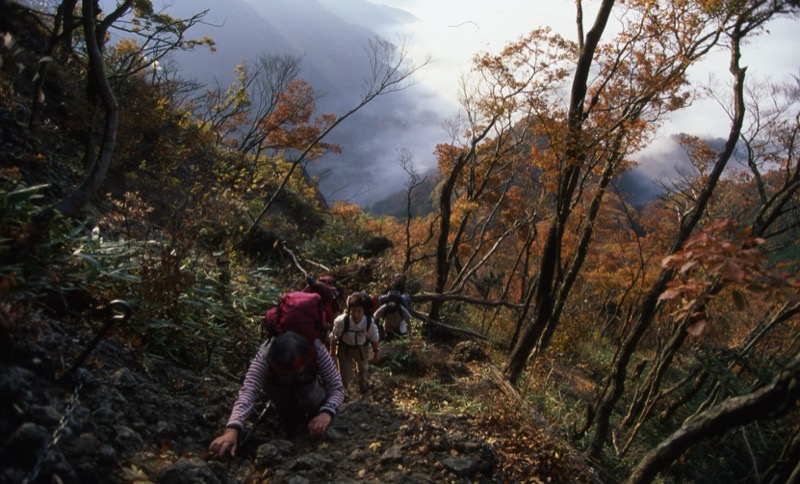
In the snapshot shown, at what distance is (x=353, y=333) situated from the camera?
217 inches

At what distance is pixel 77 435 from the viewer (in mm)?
2408

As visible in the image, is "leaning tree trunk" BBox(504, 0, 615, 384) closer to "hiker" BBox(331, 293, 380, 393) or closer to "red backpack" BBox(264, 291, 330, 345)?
"hiker" BBox(331, 293, 380, 393)

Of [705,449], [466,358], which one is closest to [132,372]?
[466,358]

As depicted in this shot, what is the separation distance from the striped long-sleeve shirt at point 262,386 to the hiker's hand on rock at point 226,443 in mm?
44

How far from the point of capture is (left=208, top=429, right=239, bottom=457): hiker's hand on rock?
2828 mm

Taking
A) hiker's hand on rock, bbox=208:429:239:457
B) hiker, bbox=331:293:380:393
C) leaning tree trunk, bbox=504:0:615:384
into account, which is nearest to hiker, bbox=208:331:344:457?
hiker's hand on rock, bbox=208:429:239:457

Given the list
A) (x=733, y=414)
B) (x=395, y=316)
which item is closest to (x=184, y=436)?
(x=733, y=414)

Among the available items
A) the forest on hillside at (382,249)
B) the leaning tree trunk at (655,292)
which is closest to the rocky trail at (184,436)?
the forest on hillside at (382,249)

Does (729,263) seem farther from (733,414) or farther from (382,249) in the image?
(382,249)

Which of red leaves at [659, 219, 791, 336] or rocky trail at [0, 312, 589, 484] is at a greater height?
red leaves at [659, 219, 791, 336]

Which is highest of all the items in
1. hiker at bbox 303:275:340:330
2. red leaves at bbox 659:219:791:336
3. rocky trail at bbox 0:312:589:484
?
red leaves at bbox 659:219:791:336

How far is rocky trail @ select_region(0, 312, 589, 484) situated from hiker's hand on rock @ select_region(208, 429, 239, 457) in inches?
3.7

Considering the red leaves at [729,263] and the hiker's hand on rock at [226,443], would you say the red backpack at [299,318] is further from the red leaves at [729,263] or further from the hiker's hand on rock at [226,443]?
the red leaves at [729,263]

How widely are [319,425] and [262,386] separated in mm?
508
